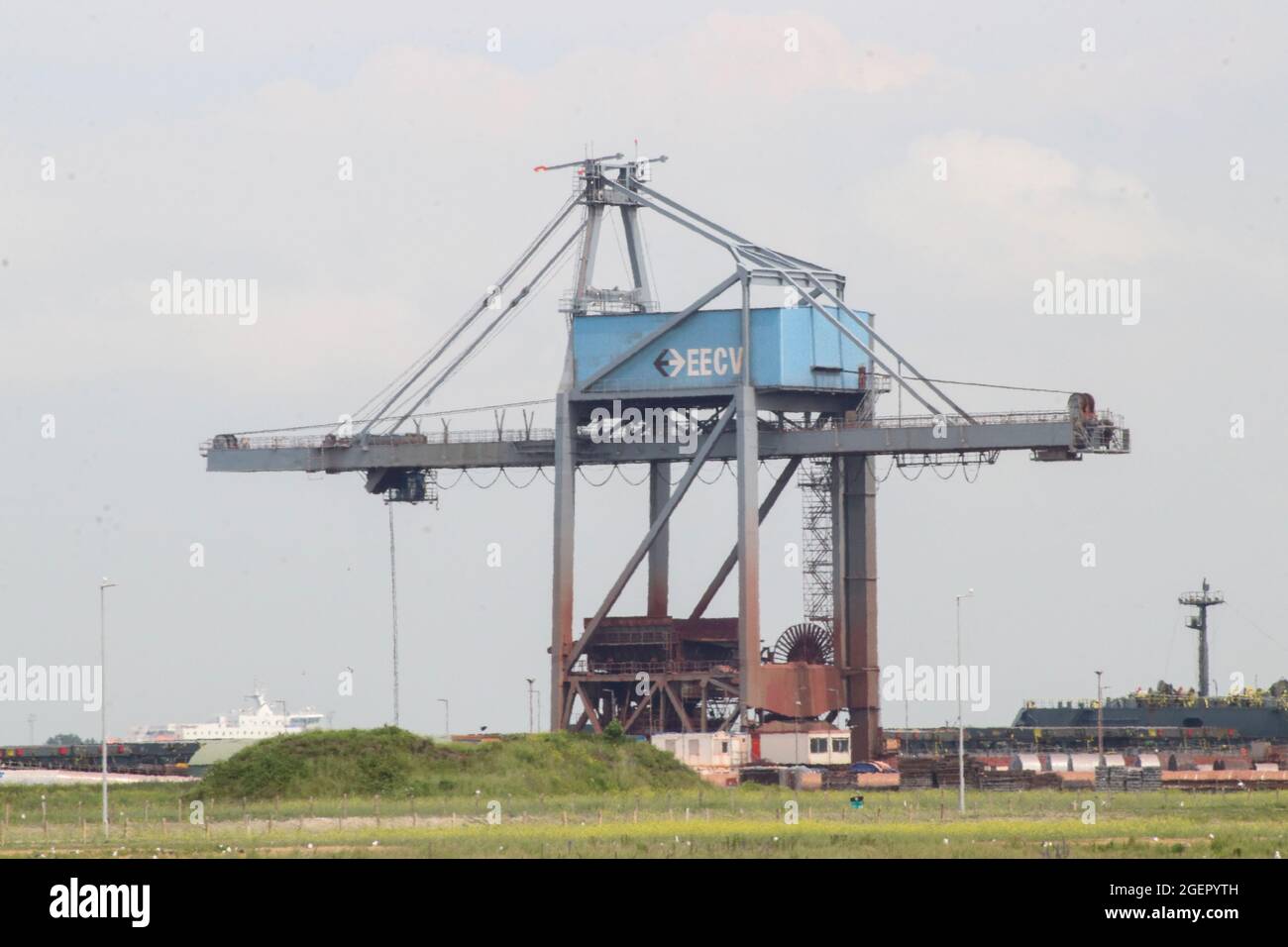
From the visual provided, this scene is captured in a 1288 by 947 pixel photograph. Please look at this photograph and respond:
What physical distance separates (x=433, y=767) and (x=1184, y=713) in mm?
85358

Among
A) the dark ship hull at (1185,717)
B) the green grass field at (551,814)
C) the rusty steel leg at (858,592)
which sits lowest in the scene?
the dark ship hull at (1185,717)

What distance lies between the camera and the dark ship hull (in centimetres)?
15125

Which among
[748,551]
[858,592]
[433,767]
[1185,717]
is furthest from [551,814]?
[1185,717]

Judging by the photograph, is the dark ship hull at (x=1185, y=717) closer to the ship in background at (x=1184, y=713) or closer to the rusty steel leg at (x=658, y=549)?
the ship in background at (x=1184, y=713)

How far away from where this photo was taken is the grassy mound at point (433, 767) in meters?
80.6

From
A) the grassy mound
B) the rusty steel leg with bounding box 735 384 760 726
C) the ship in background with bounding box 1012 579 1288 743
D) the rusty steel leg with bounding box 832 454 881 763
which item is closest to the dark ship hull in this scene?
the ship in background with bounding box 1012 579 1288 743

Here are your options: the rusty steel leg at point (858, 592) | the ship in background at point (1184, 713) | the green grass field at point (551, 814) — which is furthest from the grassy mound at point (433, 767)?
the ship in background at point (1184, 713)

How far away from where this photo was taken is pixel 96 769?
422 feet

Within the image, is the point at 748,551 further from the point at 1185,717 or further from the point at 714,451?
the point at 1185,717

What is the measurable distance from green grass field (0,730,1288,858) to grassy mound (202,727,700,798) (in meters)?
0.08

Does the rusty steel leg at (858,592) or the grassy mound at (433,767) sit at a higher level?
the rusty steel leg at (858,592)
